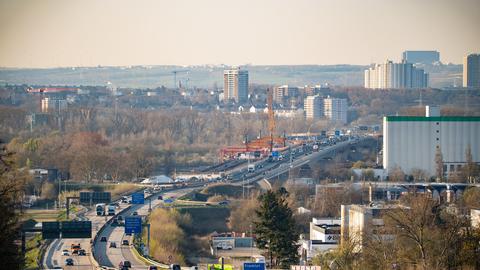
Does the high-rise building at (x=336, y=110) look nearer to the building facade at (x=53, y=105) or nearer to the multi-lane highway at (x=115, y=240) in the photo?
the building facade at (x=53, y=105)

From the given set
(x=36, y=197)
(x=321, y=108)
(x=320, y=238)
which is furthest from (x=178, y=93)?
(x=320, y=238)

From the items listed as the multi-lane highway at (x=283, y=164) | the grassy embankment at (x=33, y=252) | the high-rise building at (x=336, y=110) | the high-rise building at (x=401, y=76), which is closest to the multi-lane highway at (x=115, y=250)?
the grassy embankment at (x=33, y=252)

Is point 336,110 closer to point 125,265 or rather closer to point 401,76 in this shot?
point 401,76

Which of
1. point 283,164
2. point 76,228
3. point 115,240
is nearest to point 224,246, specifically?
point 115,240

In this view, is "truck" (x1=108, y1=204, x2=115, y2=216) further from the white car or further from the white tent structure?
the white tent structure

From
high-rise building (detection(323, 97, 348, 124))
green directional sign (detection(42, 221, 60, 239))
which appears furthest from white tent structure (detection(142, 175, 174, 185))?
high-rise building (detection(323, 97, 348, 124))

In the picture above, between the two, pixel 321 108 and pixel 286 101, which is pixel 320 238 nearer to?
pixel 321 108
